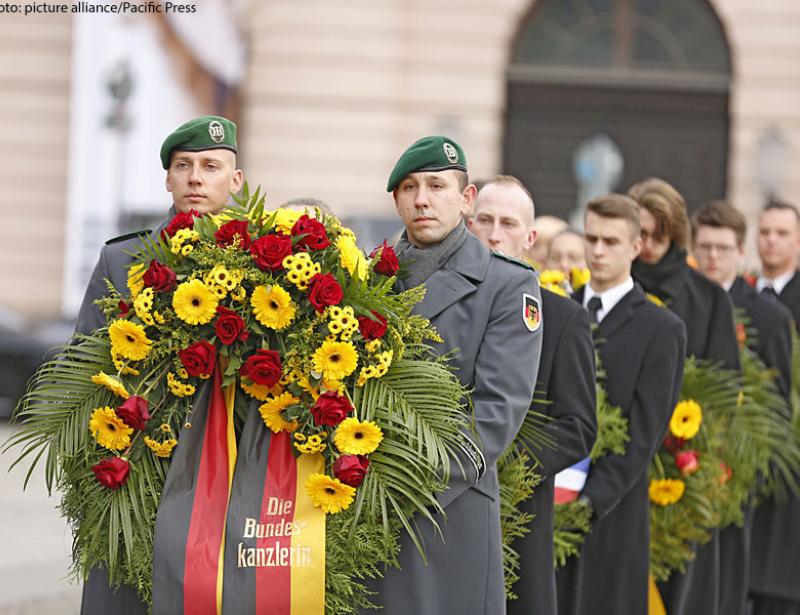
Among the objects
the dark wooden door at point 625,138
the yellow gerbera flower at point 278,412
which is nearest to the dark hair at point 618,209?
the yellow gerbera flower at point 278,412

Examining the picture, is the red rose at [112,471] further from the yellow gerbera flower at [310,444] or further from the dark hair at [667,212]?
the dark hair at [667,212]

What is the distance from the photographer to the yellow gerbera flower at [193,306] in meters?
4.09

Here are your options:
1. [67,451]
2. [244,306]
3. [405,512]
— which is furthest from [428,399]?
[67,451]

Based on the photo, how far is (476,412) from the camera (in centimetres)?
423

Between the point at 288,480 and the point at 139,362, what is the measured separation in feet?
1.82

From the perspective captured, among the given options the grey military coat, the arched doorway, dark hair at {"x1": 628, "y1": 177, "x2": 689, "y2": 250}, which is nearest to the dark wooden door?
the arched doorway

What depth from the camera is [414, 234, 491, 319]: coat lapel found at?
4402 millimetres

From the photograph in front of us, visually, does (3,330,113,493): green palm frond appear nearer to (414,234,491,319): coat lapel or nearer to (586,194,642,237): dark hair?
(414,234,491,319): coat lapel

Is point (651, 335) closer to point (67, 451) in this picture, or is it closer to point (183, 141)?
point (183, 141)

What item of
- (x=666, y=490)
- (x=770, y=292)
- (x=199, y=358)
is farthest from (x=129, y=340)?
(x=770, y=292)

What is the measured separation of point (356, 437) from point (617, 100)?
18.4 m

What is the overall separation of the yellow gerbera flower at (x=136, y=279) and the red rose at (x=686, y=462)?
266 cm

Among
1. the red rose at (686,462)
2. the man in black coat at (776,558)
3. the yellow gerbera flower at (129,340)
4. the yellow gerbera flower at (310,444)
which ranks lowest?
the man in black coat at (776,558)

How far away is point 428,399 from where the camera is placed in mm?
4160
